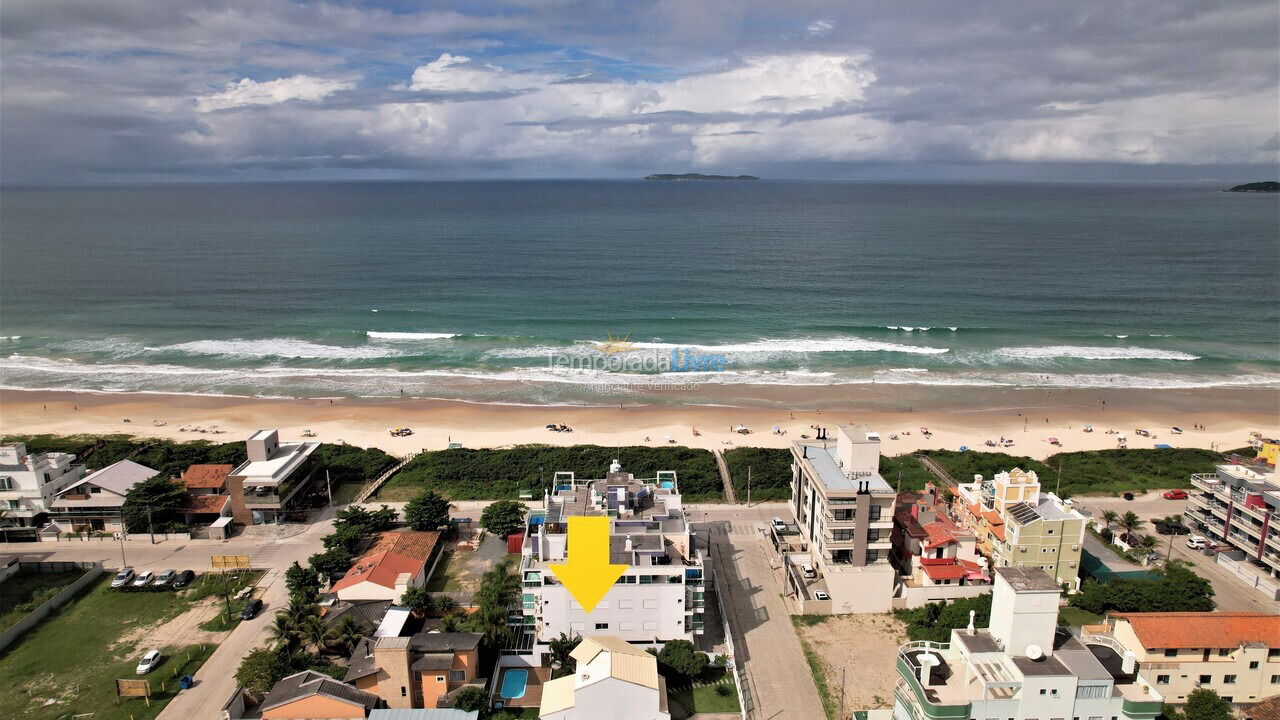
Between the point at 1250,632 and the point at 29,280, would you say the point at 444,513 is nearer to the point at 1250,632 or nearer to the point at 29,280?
the point at 1250,632

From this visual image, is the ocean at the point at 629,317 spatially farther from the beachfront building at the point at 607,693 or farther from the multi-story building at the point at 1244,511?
the beachfront building at the point at 607,693

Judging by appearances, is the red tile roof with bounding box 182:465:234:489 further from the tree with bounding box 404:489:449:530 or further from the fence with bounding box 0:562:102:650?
the tree with bounding box 404:489:449:530

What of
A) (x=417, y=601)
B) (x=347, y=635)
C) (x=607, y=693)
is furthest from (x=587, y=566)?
(x=347, y=635)

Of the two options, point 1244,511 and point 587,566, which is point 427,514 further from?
point 1244,511

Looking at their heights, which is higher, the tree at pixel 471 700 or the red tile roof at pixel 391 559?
the red tile roof at pixel 391 559

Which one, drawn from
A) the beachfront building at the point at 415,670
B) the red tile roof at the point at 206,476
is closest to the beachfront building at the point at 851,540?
the beachfront building at the point at 415,670

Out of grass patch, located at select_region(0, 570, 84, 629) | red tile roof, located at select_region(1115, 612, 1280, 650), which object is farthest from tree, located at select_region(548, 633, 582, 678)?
grass patch, located at select_region(0, 570, 84, 629)

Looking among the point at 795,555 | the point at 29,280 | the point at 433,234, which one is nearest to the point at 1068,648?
the point at 795,555
